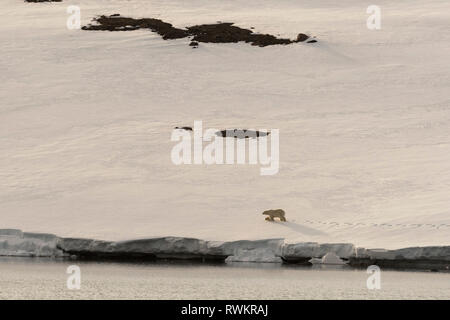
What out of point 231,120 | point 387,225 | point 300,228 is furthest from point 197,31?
point 387,225

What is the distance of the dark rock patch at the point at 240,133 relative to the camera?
44.8m

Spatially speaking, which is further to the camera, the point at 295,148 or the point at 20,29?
the point at 20,29

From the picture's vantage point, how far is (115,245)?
109ft

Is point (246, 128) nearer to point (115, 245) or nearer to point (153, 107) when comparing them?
point (153, 107)

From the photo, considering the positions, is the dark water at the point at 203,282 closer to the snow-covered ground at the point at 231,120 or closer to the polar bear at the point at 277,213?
the snow-covered ground at the point at 231,120

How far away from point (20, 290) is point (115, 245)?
245 inches

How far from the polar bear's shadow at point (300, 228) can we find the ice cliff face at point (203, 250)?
73.8 inches

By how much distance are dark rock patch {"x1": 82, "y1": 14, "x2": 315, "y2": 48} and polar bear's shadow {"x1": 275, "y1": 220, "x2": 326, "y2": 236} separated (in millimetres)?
21381

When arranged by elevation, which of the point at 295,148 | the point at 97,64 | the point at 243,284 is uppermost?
the point at 97,64

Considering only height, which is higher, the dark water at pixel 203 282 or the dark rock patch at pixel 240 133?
the dark rock patch at pixel 240 133

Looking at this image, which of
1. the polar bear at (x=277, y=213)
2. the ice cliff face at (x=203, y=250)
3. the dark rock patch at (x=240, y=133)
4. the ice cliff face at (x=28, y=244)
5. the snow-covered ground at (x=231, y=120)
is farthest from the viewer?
the dark rock patch at (x=240, y=133)

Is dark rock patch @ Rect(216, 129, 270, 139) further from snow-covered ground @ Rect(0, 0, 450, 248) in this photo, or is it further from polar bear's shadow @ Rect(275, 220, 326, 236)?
polar bear's shadow @ Rect(275, 220, 326, 236)

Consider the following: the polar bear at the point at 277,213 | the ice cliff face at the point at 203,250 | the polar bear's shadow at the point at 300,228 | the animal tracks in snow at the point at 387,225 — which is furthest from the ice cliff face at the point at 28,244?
the animal tracks in snow at the point at 387,225

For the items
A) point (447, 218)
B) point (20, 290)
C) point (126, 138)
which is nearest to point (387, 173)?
point (447, 218)
